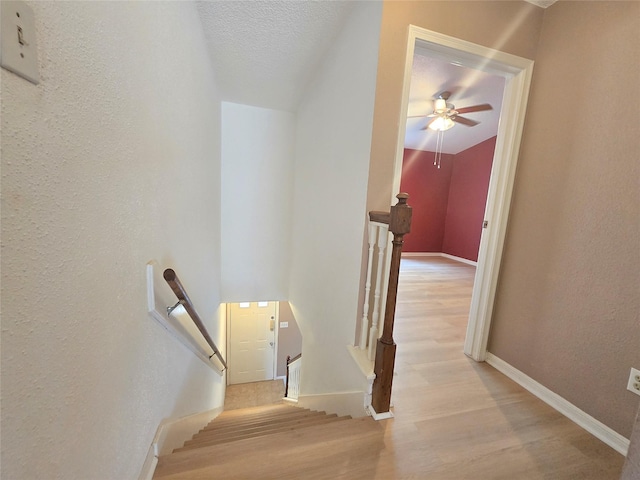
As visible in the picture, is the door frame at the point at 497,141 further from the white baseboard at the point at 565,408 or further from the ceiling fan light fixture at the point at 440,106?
the ceiling fan light fixture at the point at 440,106

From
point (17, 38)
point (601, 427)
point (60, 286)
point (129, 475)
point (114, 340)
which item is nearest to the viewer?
point (17, 38)

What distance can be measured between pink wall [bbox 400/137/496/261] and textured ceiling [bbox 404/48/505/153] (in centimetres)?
54

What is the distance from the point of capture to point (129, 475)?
862 mm

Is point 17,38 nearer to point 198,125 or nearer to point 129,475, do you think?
point 129,475

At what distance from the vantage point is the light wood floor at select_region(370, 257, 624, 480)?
1137 mm

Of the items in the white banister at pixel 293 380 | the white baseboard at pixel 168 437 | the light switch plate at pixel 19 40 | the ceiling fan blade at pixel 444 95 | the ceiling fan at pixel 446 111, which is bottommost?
the white banister at pixel 293 380

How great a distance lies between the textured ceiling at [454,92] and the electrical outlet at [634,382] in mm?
1990

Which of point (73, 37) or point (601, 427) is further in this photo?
point (601, 427)

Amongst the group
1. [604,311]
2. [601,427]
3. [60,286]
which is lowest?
[601,427]

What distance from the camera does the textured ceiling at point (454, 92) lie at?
9.68ft

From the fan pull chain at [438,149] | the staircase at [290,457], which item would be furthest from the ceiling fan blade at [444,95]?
A: the staircase at [290,457]

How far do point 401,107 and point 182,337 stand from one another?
5.83ft

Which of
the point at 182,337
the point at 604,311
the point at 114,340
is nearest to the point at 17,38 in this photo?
the point at 114,340

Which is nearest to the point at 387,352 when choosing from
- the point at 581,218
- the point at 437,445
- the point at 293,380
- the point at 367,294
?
the point at 367,294
